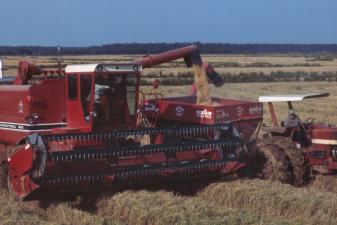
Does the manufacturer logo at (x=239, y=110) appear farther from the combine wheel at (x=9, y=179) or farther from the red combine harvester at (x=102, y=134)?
the combine wheel at (x=9, y=179)

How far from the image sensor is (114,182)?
358 inches

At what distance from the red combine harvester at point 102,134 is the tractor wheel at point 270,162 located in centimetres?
39

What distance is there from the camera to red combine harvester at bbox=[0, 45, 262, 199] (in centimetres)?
873

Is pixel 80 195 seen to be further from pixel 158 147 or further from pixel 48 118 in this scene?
pixel 48 118

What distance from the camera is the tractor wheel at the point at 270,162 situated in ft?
33.2

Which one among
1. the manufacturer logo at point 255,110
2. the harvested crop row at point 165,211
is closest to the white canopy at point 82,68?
the harvested crop row at point 165,211

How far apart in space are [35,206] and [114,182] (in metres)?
1.15

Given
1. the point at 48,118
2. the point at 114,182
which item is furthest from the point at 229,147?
the point at 48,118

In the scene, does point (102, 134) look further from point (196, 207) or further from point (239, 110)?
point (239, 110)

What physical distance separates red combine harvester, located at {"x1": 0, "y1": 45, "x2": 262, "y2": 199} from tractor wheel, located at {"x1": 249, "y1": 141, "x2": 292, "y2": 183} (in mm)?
389

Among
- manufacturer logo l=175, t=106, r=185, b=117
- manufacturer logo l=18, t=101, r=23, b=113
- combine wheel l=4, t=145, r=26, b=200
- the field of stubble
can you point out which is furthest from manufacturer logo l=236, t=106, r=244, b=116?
combine wheel l=4, t=145, r=26, b=200

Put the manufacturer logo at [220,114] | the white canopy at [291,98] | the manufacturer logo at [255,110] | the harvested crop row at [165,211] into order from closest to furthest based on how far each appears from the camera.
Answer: the harvested crop row at [165,211]
the white canopy at [291,98]
the manufacturer logo at [220,114]
the manufacturer logo at [255,110]

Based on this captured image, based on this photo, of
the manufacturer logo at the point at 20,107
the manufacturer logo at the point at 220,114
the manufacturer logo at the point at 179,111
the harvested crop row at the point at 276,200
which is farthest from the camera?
the manufacturer logo at the point at 179,111

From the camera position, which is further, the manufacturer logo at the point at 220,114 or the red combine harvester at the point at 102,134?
the manufacturer logo at the point at 220,114
